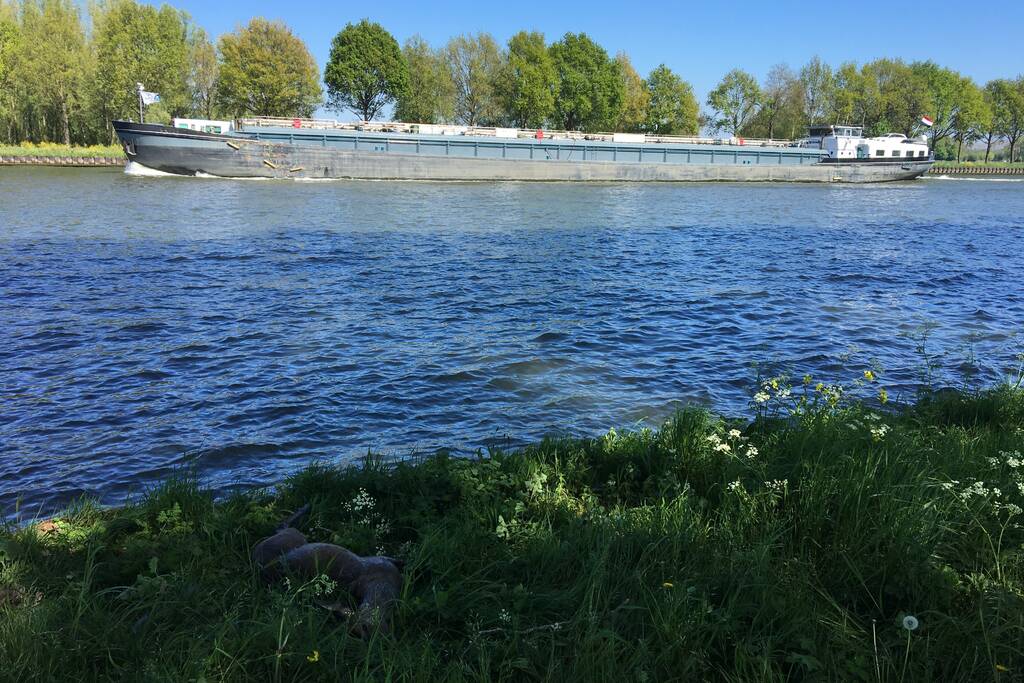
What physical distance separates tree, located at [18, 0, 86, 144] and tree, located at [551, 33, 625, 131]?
46.7 metres

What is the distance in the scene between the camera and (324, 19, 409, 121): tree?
65.9 metres

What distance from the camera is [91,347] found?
10461mm

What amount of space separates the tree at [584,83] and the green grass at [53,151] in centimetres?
4405

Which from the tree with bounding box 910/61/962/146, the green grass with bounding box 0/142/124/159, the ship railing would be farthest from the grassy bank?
the tree with bounding box 910/61/962/146

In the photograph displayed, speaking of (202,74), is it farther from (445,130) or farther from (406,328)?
(406,328)

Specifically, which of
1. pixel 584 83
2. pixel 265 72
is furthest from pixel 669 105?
pixel 265 72

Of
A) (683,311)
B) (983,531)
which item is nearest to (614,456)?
(983,531)

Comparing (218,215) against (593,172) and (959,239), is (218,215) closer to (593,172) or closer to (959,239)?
(959,239)

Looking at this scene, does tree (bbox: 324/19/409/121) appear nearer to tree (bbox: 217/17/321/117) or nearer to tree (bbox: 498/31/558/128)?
tree (bbox: 217/17/321/117)

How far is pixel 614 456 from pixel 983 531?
8.40 ft

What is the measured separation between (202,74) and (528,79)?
34.3 meters

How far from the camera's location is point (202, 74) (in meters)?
71.6

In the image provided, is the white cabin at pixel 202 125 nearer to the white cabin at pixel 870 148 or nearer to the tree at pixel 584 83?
the tree at pixel 584 83

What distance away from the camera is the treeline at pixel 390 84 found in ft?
206
